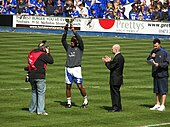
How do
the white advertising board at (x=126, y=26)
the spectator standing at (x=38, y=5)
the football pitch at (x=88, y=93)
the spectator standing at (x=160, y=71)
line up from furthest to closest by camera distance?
the spectator standing at (x=38, y=5) → the white advertising board at (x=126, y=26) → the spectator standing at (x=160, y=71) → the football pitch at (x=88, y=93)

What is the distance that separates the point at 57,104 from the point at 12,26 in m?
32.9

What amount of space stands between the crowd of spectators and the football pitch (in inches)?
371

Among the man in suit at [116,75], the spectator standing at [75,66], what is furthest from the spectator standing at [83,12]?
the man in suit at [116,75]

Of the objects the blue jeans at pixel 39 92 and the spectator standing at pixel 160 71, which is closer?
the blue jeans at pixel 39 92

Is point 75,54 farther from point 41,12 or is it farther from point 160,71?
point 41,12

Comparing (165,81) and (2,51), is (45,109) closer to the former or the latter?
(165,81)

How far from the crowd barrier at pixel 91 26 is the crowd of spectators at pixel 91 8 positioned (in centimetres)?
102

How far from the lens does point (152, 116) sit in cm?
1878

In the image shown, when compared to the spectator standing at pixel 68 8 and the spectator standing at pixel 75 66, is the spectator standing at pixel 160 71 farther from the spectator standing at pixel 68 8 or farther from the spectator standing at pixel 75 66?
the spectator standing at pixel 68 8

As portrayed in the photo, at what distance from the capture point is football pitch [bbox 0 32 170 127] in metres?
17.8

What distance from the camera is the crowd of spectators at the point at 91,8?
1880 inches

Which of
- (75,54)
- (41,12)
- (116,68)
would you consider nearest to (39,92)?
(75,54)

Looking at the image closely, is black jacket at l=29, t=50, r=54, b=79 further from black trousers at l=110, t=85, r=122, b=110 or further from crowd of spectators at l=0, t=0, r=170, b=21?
crowd of spectators at l=0, t=0, r=170, b=21

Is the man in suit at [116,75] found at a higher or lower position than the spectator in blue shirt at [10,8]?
lower
